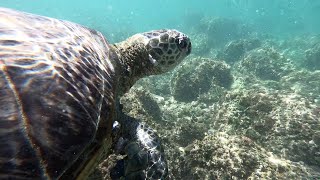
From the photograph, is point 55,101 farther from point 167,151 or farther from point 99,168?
point 167,151

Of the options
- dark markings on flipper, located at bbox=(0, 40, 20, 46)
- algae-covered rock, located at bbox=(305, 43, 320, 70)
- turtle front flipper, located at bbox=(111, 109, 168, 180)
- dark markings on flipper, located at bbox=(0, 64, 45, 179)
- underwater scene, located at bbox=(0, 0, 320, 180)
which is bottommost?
algae-covered rock, located at bbox=(305, 43, 320, 70)

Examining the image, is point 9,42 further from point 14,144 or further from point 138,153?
point 138,153

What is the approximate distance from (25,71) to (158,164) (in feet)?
5.52

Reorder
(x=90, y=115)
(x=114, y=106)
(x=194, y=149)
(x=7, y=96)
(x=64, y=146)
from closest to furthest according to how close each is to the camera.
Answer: (x=7, y=96) → (x=64, y=146) → (x=90, y=115) → (x=114, y=106) → (x=194, y=149)

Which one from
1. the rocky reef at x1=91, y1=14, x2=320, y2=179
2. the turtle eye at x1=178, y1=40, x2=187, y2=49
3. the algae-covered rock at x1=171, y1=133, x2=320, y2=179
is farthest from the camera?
the turtle eye at x1=178, y1=40, x2=187, y2=49

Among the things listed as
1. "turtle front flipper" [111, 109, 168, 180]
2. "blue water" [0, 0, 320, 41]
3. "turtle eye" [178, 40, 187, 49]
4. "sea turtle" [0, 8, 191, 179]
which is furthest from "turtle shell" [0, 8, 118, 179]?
"blue water" [0, 0, 320, 41]

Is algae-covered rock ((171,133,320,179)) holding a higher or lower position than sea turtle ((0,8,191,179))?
lower

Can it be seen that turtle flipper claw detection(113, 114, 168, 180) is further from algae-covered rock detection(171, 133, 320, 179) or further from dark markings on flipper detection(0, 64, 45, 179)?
dark markings on flipper detection(0, 64, 45, 179)

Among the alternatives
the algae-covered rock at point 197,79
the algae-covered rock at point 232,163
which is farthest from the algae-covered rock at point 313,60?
the algae-covered rock at point 232,163

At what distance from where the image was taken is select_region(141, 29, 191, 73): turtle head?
448 cm

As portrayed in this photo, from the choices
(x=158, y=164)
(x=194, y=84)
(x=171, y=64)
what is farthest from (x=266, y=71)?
(x=158, y=164)

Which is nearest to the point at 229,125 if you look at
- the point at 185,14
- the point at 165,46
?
the point at 165,46

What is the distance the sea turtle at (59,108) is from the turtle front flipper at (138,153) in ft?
0.04

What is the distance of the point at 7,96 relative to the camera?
1952mm
